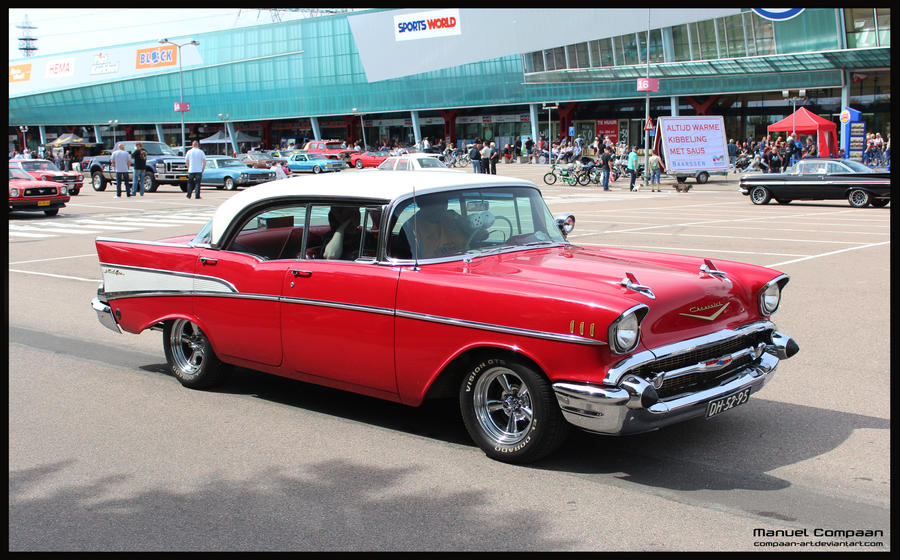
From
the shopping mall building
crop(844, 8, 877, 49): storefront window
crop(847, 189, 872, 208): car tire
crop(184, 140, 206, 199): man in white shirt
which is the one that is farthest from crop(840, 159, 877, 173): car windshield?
crop(844, 8, 877, 49): storefront window

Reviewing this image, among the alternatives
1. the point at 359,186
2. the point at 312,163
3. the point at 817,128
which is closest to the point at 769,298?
the point at 359,186

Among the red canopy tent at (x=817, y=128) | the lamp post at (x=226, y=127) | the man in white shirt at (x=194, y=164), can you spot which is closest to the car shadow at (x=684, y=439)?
the man in white shirt at (x=194, y=164)

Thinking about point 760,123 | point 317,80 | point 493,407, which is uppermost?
point 317,80

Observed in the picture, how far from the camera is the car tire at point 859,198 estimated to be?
25859mm

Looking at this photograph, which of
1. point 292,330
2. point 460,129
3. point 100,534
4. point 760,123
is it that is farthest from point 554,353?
point 460,129

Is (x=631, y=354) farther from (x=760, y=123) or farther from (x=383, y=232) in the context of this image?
(x=760, y=123)

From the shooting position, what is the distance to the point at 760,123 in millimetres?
62500

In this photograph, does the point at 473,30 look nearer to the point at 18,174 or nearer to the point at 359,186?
the point at 18,174

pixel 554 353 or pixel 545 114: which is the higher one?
pixel 545 114

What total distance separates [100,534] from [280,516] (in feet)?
2.71

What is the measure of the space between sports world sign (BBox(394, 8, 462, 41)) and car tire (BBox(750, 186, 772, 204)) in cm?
4686

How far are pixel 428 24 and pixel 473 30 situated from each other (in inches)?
146

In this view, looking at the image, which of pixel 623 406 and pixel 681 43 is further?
pixel 681 43

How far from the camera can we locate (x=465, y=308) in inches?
200
